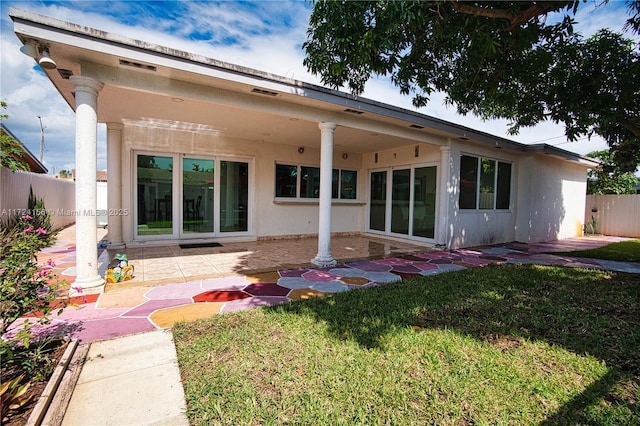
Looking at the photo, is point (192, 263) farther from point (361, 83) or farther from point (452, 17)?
point (452, 17)

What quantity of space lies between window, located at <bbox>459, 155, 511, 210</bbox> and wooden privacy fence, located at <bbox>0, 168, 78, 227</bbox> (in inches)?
365

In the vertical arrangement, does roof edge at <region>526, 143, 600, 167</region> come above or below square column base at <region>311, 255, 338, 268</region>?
above

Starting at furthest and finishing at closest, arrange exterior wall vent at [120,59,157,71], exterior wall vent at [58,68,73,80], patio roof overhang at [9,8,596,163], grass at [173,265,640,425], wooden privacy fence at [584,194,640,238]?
wooden privacy fence at [584,194,640,238] < exterior wall vent at [58,68,73,80] < exterior wall vent at [120,59,157,71] < patio roof overhang at [9,8,596,163] < grass at [173,265,640,425]

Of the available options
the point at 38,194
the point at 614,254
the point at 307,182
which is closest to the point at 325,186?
the point at 307,182

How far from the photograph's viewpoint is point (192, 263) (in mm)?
5977

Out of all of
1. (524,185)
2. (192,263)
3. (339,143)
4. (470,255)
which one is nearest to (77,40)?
(192,263)

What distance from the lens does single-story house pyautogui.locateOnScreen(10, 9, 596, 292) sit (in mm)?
4027

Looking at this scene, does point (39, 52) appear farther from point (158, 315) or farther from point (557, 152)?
point (557, 152)

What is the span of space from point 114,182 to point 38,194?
5.24 m

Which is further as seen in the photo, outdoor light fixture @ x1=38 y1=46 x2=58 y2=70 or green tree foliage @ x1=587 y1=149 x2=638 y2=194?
green tree foliage @ x1=587 y1=149 x2=638 y2=194

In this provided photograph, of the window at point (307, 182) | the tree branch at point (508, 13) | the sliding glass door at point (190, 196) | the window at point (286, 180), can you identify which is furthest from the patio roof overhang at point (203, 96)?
the tree branch at point (508, 13)

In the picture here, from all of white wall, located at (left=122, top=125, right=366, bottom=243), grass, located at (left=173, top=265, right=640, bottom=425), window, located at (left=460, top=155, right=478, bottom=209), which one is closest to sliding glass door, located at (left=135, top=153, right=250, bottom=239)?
white wall, located at (left=122, top=125, right=366, bottom=243)

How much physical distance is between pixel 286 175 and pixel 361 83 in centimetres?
473

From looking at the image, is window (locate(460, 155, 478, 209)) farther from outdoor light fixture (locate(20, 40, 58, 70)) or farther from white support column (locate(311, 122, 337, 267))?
outdoor light fixture (locate(20, 40, 58, 70))
